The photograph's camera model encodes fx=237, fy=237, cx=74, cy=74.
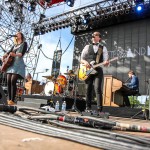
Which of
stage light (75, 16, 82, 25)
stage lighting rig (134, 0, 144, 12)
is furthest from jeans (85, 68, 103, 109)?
stage light (75, 16, 82, 25)

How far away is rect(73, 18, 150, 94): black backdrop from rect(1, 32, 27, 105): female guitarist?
821cm

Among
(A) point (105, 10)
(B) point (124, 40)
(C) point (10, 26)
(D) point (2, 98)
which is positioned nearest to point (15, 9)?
→ (C) point (10, 26)

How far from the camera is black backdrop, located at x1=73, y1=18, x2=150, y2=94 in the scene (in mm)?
12617

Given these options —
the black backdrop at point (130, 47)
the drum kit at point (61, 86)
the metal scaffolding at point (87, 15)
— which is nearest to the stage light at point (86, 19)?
the metal scaffolding at point (87, 15)

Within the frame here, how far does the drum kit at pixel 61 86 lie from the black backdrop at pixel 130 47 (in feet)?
9.82

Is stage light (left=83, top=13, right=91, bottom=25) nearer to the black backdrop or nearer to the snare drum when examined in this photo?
the black backdrop

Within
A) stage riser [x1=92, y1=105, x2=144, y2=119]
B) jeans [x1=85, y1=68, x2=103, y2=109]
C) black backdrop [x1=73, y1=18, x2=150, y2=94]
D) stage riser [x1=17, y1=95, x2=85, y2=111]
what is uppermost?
black backdrop [x1=73, y1=18, x2=150, y2=94]

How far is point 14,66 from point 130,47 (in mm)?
10180

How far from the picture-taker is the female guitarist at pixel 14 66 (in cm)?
407

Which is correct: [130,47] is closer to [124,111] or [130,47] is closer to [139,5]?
[139,5]

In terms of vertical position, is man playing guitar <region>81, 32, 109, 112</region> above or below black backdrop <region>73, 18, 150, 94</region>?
below

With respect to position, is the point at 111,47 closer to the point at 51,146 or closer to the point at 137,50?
the point at 137,50

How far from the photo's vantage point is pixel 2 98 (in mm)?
3096

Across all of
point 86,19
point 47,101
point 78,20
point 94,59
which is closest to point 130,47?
point 86,19
